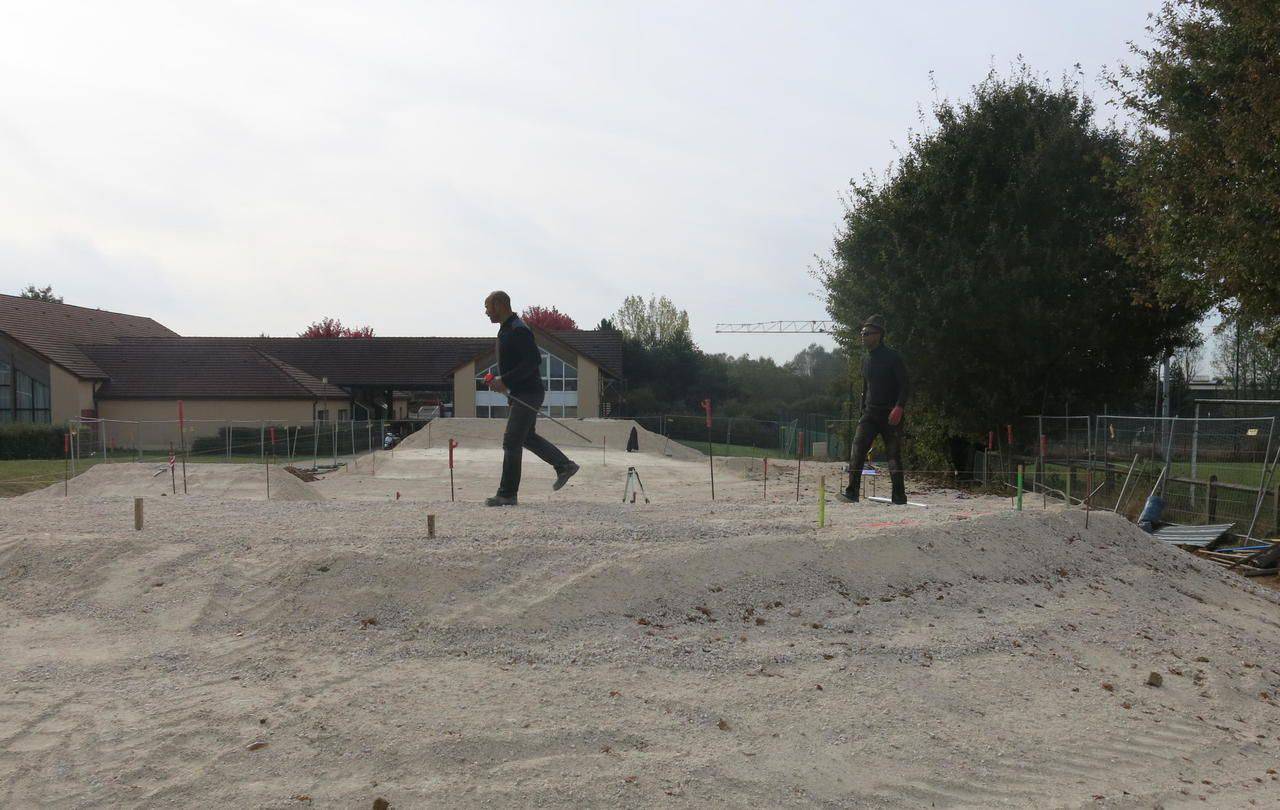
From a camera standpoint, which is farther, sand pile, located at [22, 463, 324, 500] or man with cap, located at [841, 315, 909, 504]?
sand pile, located at [22, 463, 324, 500]

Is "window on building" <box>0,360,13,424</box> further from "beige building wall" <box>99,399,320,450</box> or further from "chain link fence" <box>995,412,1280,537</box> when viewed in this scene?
"chain link fence" <box>995,412,1280,537</box>

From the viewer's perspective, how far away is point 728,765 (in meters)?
4.90

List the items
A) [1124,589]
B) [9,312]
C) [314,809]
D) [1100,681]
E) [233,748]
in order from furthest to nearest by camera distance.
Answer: [9,312], [1124,589], [1100,681], [233,748], [314,809]

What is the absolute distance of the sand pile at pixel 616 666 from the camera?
479 cm

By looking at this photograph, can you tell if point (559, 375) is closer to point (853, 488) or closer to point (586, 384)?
point (586, 384)

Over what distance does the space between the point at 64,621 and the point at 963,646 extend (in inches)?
241

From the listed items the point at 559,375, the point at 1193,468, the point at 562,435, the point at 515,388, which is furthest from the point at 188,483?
the point at 559,375

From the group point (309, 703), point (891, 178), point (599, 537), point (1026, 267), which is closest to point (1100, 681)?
point (599, 537)

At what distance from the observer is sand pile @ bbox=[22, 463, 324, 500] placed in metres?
18.3

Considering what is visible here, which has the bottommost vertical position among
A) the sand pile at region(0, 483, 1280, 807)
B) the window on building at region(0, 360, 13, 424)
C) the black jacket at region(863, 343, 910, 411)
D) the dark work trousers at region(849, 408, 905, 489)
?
the sand pile at region(0, 483, 1280, 807)

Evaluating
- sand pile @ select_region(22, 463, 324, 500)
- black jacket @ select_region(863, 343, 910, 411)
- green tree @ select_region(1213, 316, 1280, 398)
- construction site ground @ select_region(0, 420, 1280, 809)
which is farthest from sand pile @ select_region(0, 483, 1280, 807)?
green tree @ select_region(1213, 316, 1280, 398)

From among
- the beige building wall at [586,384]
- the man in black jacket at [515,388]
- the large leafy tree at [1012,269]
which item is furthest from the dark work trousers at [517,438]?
the beige building wall at [586,384]

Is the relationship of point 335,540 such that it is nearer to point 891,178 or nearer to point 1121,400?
point 891,178

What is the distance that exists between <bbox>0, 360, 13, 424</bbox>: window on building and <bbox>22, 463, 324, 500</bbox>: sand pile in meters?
30.5
